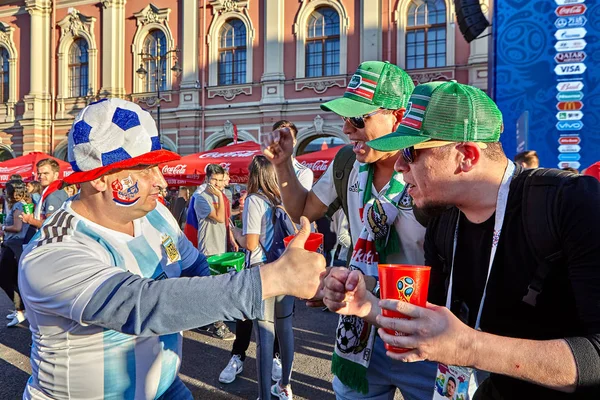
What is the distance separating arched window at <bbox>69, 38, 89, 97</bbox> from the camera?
19.5m

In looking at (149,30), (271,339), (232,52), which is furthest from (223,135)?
(271,339)

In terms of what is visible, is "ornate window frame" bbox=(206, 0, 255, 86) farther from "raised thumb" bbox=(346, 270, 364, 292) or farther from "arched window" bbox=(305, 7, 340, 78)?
"raised thumb" bbox=(346, 270, 364, 292)

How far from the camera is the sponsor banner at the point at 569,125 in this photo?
6.99 metres

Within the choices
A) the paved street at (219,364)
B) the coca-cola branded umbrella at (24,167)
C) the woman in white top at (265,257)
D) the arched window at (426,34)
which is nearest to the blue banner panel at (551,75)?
the paved street at (219,364)

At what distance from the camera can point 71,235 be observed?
157 centimetres

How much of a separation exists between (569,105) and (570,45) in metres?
0.92

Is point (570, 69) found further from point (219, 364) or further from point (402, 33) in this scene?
point (402, 33)

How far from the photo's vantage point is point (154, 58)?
60.3 ft

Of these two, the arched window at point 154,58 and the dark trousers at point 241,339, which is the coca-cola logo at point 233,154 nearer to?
the dark trousers at point 241,339

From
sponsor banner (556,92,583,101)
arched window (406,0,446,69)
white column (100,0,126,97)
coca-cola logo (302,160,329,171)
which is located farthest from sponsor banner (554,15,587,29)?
white column (100,0,126,97)

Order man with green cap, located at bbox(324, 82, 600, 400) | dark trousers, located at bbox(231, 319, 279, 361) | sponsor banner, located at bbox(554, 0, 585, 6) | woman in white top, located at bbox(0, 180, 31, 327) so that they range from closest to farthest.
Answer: man with green cap, located at bbox(324, 82, 600, 400) < dark trousers, located at bbox(231, 319, 279, 361) < woman in white top, located at bbox(0, 180, 31, 327) < sponsor banner, located at bbox(554, 0, 585, 6)

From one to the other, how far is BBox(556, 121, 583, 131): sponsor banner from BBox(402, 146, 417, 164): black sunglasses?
658 centimetres

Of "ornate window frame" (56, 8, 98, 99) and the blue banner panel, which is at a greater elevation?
"ornate window frame" (56, 8, 98, 99)

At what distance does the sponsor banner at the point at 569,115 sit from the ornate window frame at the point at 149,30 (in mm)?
14432
